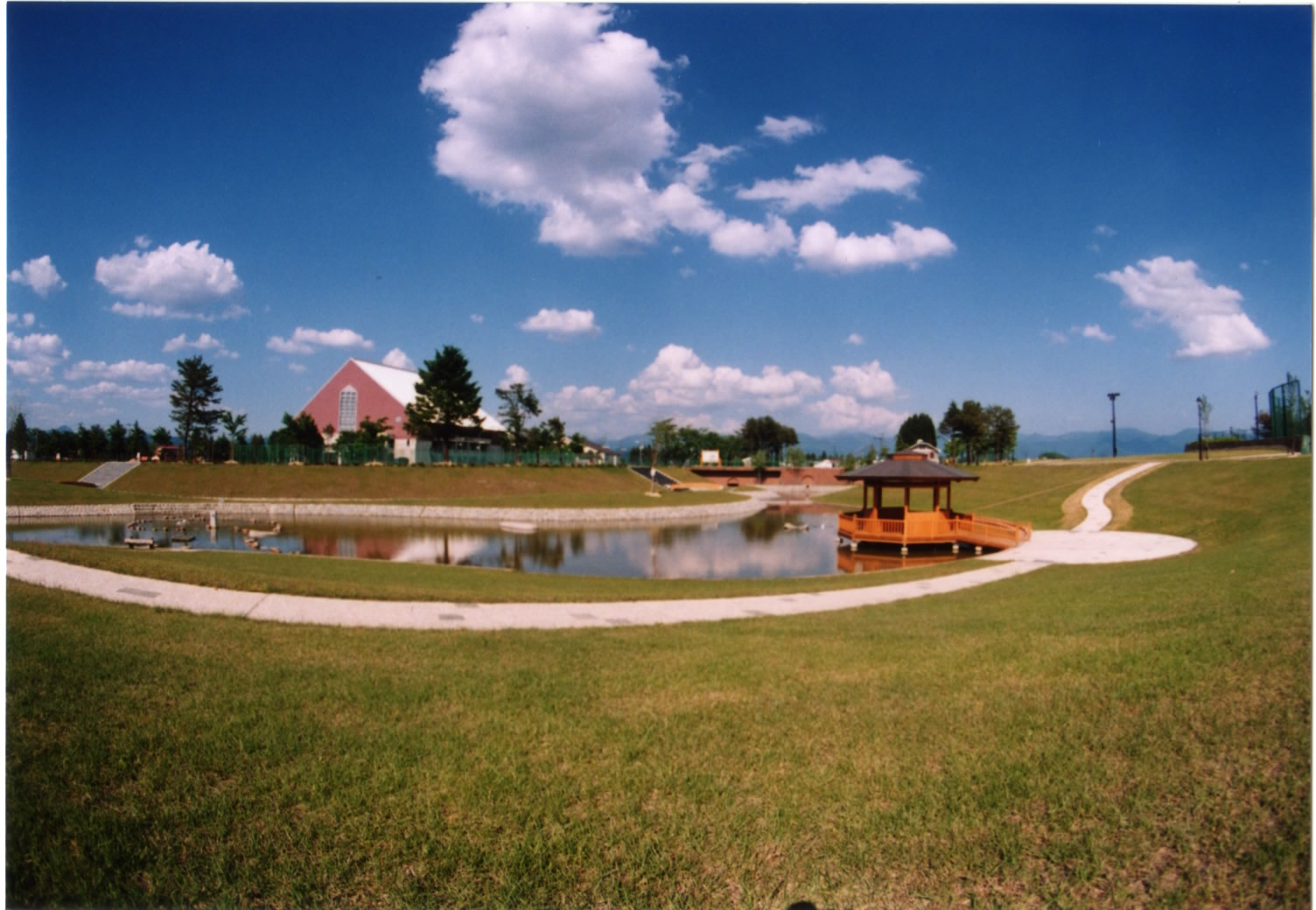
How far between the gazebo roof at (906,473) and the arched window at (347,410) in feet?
150

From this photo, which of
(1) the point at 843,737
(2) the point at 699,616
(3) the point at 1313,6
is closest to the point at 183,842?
(1) the point at 843,737

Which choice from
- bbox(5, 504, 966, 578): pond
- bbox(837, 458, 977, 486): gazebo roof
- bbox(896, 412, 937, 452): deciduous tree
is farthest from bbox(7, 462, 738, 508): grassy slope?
bbox(896, 412, 937, 452): deciduous tree

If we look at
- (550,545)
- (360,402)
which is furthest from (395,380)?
(550,545)

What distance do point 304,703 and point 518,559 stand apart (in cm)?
1724

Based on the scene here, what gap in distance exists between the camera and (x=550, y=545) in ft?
80.9

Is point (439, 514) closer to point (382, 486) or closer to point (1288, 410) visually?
point (382, 486)

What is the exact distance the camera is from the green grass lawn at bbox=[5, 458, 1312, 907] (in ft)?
8.10

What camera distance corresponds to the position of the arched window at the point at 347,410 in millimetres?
55531

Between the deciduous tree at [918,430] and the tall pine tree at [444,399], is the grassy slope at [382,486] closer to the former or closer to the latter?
the tall pine tree at [444,399]

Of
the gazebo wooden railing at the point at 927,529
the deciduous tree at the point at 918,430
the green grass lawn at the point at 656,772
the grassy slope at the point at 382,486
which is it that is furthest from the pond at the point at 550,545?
the deciduous tree at the point at 918,430

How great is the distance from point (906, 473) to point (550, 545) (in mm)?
12655

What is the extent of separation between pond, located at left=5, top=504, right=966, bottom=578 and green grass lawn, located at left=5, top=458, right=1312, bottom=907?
12.8 meters

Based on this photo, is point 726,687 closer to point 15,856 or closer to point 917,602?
point 15,856

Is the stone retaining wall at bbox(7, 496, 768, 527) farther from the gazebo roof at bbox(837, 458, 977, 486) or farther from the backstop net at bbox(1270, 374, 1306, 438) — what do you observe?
the backstop net at bbox(1270, 374, 1306, 438)
